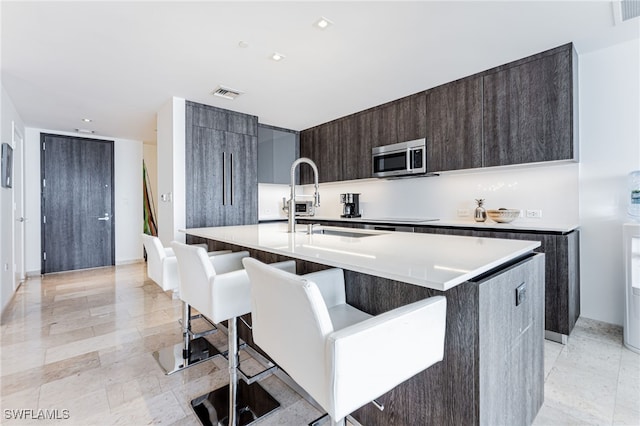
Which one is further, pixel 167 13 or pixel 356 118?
pixel 356 118

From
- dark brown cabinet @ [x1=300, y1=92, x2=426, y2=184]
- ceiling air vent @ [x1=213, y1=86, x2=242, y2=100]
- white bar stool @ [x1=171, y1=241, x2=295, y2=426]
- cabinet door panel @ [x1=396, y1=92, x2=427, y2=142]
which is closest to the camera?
Answer: white bar stool @ [x1=171, y1=241, x2=295, y2=426]

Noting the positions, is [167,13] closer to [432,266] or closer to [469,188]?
[432,266]

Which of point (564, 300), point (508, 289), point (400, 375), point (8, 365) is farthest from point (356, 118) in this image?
point (8, 365)

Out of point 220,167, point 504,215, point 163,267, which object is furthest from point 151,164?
point 504,215

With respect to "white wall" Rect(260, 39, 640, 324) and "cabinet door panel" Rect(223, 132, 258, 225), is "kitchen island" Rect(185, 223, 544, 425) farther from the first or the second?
"cabinet door panel" Rect(223, 132, 258, 225)

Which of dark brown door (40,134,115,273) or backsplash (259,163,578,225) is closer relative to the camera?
backsplash (259,163,578,225)

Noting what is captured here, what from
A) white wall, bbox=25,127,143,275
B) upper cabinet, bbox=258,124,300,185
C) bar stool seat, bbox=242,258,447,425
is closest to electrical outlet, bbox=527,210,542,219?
bar stool seat, bbox=242,258,447,425

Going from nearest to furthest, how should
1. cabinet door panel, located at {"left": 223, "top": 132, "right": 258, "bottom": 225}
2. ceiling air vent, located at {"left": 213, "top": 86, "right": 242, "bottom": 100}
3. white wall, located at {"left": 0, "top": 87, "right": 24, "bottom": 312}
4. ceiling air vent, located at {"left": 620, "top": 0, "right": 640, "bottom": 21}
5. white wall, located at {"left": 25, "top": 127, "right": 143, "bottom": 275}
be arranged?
ceiling air vent, located at {"left": 620, "top": 0, "right": 640, "bottom": 21} → white wall, located at {"left": 0, "top": 87, "right": 24, "bottom": 312} → ceiling air vent, located at {"left": 213, "top": 86, "right": 242, "bottom": 100} → cabinet door panel, located at {"left": 223, "top": 132, "right": 258, "bottom": 225} → white wall, located at {"left": 25, "top": 127, "right": 143, "bottom": 275}

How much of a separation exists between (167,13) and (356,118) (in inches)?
109

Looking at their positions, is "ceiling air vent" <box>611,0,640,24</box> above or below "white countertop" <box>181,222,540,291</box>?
above

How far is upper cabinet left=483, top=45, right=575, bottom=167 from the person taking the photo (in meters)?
2.46

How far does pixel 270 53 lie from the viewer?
253 cm

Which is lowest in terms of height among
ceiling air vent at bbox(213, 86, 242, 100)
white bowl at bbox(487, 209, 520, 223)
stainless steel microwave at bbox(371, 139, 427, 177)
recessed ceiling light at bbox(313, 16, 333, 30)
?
white bowl at bbox(487, 209, 520, 223)

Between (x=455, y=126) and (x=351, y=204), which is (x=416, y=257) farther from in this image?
(x=351, y=204)
